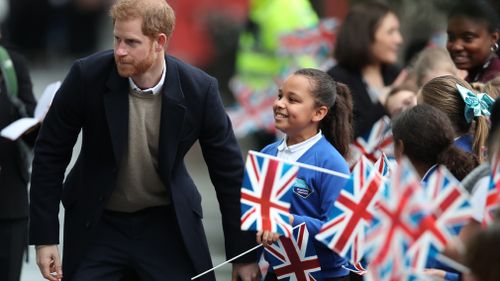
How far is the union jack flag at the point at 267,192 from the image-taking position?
5746 mm

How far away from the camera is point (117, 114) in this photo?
6.17m

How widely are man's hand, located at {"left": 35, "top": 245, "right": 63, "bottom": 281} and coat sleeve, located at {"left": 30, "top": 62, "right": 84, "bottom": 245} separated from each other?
0.04 m

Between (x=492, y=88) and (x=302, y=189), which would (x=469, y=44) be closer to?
(x=492, y=88)

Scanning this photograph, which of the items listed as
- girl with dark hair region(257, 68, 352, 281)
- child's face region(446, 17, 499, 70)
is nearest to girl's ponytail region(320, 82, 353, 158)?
girl with dark hair region(257, 68, 352, 281)

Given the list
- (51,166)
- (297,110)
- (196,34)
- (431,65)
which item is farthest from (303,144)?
(196,34)

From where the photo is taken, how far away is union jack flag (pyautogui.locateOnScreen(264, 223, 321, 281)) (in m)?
6.14

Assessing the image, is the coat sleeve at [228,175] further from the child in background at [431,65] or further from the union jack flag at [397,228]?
the child in background at [431,65]

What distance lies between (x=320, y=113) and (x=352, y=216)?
3.38ft

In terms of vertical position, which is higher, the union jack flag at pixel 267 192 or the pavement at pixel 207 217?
the union jack flag at pixel 267 192

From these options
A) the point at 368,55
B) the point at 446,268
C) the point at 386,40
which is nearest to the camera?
the point at 446,268

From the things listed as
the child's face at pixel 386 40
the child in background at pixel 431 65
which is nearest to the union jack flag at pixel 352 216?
the child in background at pixel 431 65

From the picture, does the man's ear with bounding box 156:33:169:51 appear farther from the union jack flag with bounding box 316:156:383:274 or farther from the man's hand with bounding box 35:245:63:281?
the union jack flag with bounding box 316:156:383:274

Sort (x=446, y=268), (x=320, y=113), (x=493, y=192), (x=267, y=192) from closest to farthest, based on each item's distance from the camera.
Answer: (x=493, y=192), (x=446, y=268), (x=267, y=192), (x=320, y=113)

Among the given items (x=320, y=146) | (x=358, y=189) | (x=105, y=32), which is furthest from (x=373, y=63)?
(x=105, y=32)
